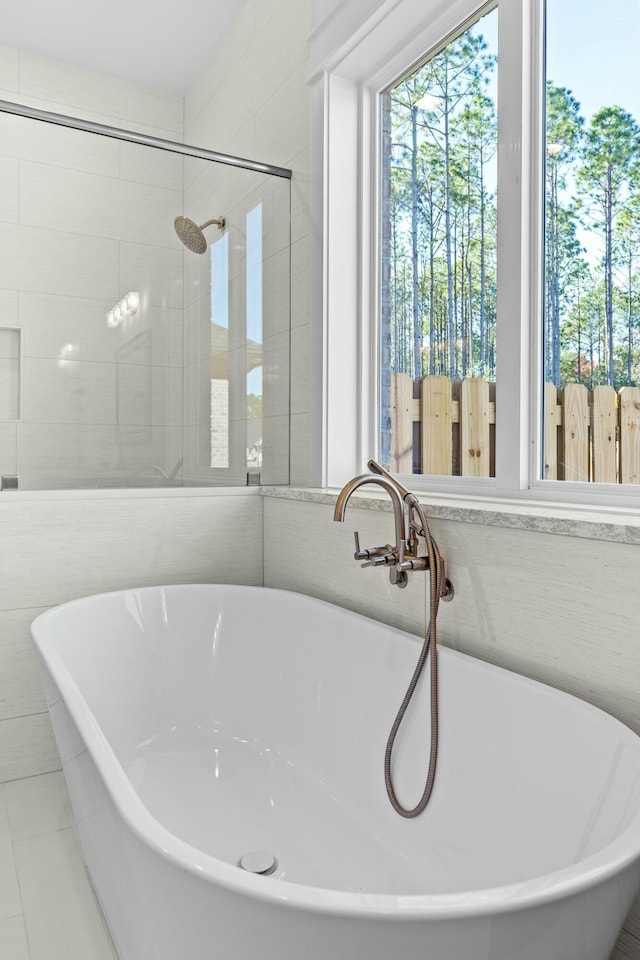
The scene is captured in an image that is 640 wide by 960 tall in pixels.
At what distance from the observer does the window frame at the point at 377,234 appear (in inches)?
66.7

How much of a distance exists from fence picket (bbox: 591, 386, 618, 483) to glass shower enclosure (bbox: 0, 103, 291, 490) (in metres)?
1.25

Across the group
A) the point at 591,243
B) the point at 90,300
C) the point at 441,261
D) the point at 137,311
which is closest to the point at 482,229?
the point at 441,261

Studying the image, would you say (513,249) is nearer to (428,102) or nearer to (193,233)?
(428,102)

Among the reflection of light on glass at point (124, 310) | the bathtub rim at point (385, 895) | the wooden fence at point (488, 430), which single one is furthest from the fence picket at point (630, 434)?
the reflection of light on glass at point (124, 310)

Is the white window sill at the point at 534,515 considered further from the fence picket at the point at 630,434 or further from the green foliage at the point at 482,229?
the green foliage at the point at 482,229

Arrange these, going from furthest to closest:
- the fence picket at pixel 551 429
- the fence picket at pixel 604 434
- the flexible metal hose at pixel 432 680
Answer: the fence picket at pixel 551 429 < the fence picket at pixel 604 434 < the flexible metal hose at pixel 432 680

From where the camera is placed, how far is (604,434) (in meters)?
1.51

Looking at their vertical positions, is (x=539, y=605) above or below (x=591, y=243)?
below

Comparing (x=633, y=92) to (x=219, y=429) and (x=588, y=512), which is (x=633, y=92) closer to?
(x=588, y=512)

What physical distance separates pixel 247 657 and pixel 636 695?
48.1 inches

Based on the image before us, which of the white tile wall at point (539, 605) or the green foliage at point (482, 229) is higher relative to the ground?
the green foliage at point (482, 229)

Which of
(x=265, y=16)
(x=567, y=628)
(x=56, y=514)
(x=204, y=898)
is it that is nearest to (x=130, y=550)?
(x=56, y=514)

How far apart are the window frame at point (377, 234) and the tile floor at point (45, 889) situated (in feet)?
3.57

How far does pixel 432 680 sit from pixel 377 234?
5.31 feet
